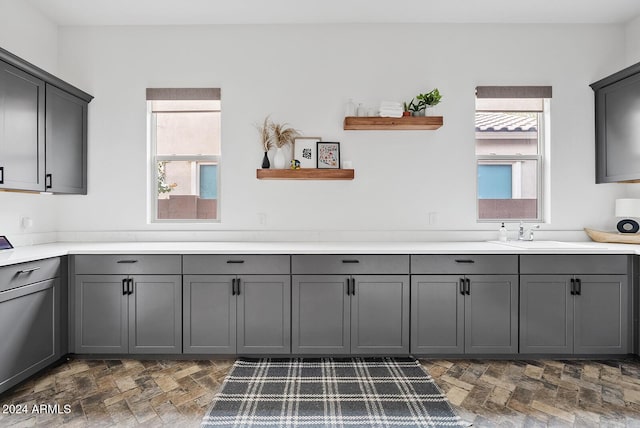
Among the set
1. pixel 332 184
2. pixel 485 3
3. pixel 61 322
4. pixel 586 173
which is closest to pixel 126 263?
pixel 61 322

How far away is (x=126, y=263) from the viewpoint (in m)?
2.78

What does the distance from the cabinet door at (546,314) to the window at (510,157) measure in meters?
0.88

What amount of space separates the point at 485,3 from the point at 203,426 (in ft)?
12.6

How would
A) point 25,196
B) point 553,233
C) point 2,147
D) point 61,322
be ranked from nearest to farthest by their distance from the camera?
point 2,147 < point 61,322 < point 25,196 < point 553,233

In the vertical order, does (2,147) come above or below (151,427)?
above

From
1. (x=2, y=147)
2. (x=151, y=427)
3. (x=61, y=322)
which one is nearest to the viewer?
(x=151, y=427)

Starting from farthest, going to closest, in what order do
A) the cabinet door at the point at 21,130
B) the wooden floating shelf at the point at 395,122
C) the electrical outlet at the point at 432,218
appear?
the electrical outlet at the point at 432,218, the wooden floating shelf at the point at 395,122, the cabinet door at the point at 21,130

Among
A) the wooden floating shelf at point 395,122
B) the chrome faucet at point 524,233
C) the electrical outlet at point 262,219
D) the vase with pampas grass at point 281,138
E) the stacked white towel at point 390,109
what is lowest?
the chrome faucet at point 524,233

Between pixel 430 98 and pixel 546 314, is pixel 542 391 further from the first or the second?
pixel 430 98

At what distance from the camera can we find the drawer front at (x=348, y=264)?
9.08 feet

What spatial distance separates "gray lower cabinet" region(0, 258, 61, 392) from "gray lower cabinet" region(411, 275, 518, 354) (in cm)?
272

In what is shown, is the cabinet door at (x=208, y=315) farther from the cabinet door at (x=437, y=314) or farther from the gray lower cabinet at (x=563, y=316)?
the gray lower cabinet at (x=563, y=316)

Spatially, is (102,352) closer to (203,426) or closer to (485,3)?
(203,426)

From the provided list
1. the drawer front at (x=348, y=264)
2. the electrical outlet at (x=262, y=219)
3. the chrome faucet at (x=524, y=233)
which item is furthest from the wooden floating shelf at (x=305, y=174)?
the chrome faucet at (x=524, y=233)
